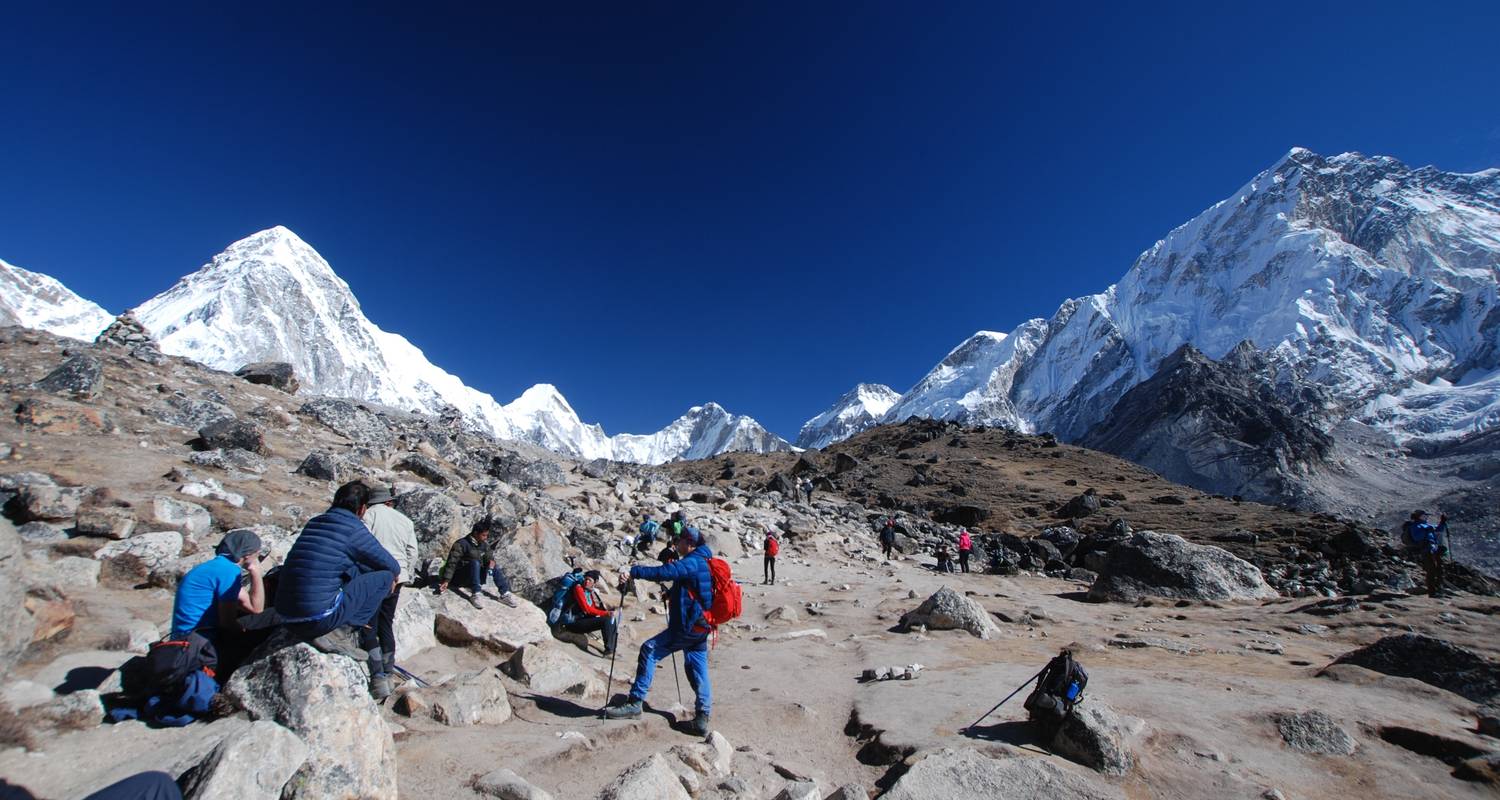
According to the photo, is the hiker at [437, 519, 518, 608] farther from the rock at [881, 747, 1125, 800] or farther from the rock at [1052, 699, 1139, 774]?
the rock at [1052, 699, 1139, 774]

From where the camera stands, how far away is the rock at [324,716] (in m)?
3.59

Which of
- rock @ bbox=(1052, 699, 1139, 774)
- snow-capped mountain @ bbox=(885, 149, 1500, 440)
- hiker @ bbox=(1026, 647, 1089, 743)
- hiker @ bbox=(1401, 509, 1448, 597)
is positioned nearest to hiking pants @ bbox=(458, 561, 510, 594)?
hiker @ bbox=(1026, 647, 1089, 743)

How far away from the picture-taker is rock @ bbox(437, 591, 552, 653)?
24.8 feet

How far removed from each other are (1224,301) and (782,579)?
8909 inches

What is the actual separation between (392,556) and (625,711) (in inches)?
102

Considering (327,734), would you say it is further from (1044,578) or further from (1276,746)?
(1044,578)

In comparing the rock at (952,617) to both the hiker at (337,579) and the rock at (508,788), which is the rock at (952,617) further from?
the hiker at (337,579)

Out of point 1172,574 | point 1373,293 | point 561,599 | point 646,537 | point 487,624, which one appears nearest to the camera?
point 487,624

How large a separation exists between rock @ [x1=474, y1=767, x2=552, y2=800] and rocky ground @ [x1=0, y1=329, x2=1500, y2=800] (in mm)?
24

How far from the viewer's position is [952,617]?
1172 cm

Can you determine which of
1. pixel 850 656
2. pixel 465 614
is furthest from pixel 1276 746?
pixel 465 614

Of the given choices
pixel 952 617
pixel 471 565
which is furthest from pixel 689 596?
pixel 952 617

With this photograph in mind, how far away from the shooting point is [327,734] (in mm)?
3686

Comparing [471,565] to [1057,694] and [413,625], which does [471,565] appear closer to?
[413,625]
